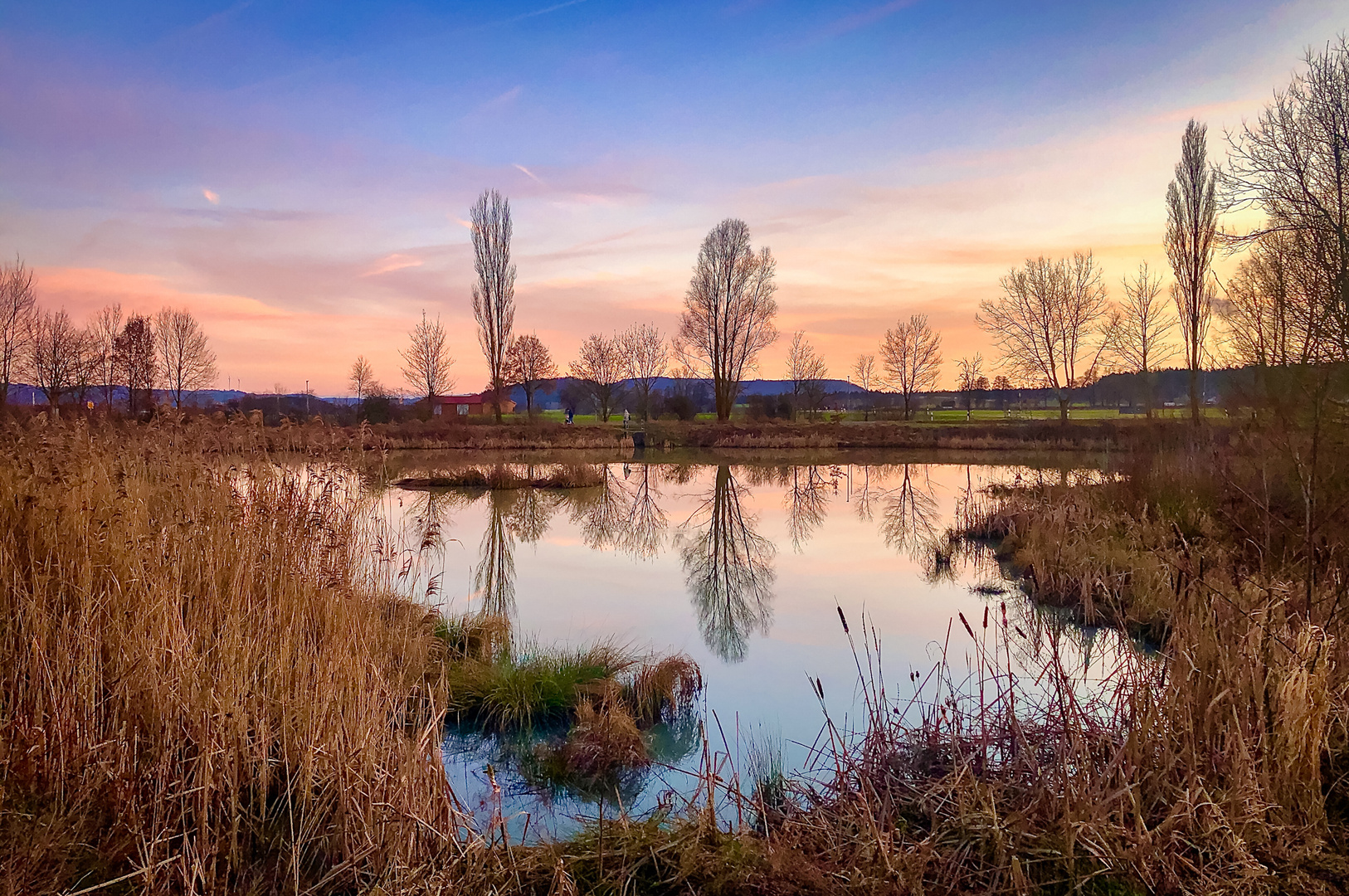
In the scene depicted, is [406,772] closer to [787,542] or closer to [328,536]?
[328,536]

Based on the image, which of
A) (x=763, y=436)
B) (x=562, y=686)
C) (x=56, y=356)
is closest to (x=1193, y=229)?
(x=763, y=436)

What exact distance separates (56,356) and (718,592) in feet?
89.9

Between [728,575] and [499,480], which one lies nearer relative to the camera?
[728,575]

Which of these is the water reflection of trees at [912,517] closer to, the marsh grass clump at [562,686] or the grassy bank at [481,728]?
the marsh grass clump at [562,686]

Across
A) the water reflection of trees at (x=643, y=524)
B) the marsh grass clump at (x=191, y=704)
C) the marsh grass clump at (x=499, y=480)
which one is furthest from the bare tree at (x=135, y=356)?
the marsh grass clump at (x=191, y=704)

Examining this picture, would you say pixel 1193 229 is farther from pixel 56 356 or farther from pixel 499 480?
pixel 56 356

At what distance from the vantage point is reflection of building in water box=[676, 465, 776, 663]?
668 cm

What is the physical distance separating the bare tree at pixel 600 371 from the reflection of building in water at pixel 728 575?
30.9 meters

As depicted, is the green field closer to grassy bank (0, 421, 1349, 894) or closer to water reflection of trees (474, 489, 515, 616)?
water reflection of trees (474, 489, 515, 616)

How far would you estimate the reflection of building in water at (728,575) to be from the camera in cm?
668

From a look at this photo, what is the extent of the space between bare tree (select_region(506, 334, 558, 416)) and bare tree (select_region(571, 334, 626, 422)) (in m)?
1.90

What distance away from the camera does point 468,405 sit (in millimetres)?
58875

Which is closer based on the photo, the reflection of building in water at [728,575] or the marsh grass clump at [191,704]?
the marsh grass clump at [191,704]

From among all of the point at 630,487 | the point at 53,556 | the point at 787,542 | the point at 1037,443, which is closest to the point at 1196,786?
the point at 53,556
